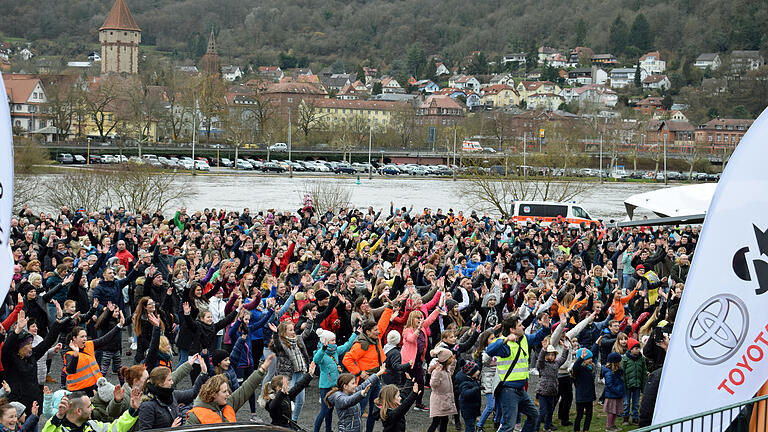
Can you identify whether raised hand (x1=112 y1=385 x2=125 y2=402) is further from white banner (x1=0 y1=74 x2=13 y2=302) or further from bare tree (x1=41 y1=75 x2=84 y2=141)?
bare tree (x1=41 y1=75 x2=84 y2=141)

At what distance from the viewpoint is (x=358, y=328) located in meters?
9.65

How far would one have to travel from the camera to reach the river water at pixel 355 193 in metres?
50.7

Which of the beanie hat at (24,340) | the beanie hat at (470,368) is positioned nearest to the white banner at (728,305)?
the beanie hat at (470,368)

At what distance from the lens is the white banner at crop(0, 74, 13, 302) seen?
4953mm

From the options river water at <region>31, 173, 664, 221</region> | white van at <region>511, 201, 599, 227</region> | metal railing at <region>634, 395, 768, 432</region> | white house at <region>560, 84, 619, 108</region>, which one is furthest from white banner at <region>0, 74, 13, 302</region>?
white house at <region>560, 84, 619, 108</region>

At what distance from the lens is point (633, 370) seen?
31.4 feet

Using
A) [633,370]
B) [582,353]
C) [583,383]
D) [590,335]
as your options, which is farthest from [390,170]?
[582,353]

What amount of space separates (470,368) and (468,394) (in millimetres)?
261

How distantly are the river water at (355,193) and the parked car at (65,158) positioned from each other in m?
12.0

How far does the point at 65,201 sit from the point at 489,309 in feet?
89.6

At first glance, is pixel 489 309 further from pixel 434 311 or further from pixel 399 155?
pixel 399 155

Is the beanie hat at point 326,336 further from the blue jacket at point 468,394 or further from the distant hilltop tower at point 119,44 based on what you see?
the distant hilltop tower at point 119,44

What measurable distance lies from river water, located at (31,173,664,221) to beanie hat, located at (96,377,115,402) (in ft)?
118

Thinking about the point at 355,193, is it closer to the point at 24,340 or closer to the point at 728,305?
the point at 24,340
